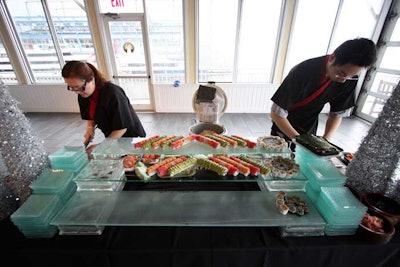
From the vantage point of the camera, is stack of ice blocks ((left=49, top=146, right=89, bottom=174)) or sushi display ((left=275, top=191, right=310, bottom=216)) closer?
sushi display ((left=275, top=191, right=310, bottom=216))

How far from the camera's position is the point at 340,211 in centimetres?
80

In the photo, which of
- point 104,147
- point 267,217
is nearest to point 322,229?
point 267,217

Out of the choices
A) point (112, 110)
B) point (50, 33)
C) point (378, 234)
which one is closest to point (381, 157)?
point (378, 234)

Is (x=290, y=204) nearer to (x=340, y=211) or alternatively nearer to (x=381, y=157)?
(x=340, y=211)

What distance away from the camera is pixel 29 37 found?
462cm

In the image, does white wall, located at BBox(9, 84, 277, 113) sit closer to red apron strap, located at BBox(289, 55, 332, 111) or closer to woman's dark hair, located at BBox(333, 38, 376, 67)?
red apron strap, located at BBox(289, 55, 332, 111)

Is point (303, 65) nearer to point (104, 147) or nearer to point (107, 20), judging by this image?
point (104, 147)

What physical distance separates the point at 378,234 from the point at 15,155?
169cm

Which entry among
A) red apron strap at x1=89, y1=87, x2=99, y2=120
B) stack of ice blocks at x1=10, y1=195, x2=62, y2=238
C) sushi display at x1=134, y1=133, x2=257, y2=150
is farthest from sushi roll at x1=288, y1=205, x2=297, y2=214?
red apron strap at x1=89, y1=87, x2=99, y2=120

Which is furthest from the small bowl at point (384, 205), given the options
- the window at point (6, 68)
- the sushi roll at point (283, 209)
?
the window at point (6, 68)

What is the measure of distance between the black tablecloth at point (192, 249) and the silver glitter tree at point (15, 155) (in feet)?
0.54

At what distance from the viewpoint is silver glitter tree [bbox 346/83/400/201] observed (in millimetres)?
900

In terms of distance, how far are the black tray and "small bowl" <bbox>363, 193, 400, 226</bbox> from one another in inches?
10.5

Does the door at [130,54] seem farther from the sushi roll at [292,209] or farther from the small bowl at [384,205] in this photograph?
the small bowl at [384,205]
